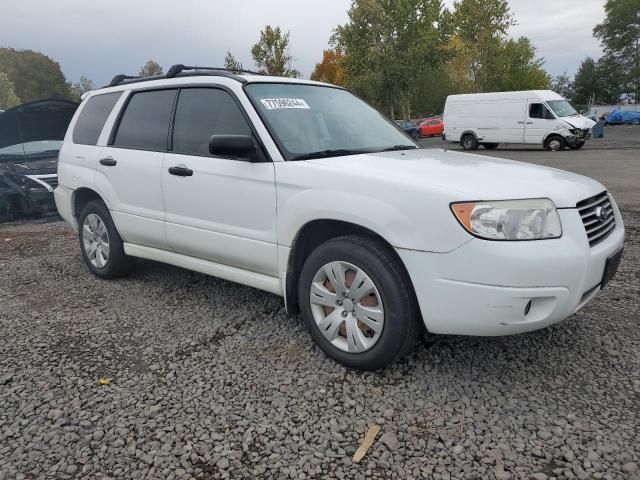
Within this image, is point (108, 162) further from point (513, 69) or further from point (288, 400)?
point (513, 69)

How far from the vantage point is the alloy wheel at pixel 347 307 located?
2.89 meters

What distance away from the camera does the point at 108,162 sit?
4.50 metres

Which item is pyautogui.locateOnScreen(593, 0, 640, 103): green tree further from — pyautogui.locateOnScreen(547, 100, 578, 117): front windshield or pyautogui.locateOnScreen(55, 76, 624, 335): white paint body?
pyautogui.locateOnScreen(55, 76, 624, 335): white paint body

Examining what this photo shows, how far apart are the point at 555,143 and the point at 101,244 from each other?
1909 centimetres

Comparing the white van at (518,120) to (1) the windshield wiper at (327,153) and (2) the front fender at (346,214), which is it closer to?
(1) the windshield wiper at (327,153)

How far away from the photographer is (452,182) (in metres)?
2.74

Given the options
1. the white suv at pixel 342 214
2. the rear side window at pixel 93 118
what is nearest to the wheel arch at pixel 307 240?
the white suv at pixel 342 214

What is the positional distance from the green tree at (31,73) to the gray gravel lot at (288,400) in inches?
2371

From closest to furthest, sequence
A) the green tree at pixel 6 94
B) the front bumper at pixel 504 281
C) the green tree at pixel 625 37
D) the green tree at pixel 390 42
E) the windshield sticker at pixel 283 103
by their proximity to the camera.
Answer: the front bumper at pixel 504 281
the windshield sticker at pixel 283 103
the green tree at pixel 390 42
the green tree at pixel 6 94
the green tree at pixel 625 37

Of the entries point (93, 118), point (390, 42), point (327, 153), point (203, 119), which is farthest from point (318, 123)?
point (390, 42)

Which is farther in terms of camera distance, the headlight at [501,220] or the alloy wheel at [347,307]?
the alloy wheel at [347,307]

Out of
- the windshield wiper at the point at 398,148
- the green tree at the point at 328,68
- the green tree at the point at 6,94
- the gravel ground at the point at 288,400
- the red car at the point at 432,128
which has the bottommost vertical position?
the gravel ground at the point at 288,400

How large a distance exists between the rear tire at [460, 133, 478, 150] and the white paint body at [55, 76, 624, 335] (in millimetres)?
19781

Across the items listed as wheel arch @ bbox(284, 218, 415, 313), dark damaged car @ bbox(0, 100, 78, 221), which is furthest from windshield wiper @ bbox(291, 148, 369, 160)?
dark damaged car @ bbox(0, 100, 78, 221)
